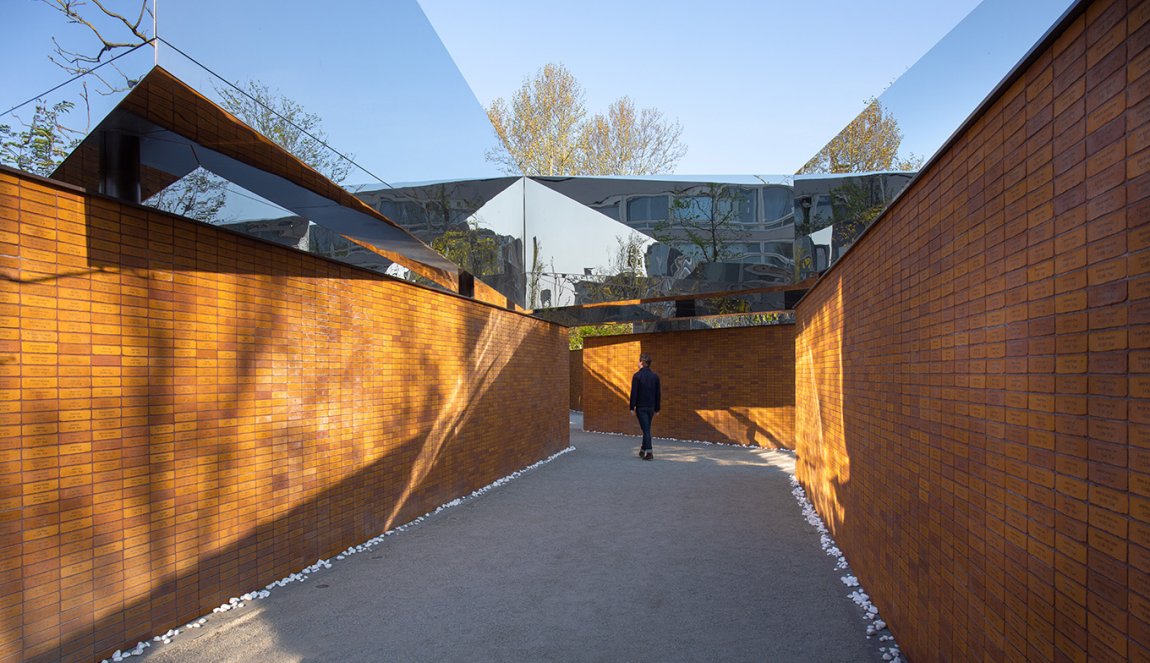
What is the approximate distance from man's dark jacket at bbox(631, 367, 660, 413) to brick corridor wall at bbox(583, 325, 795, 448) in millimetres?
2983

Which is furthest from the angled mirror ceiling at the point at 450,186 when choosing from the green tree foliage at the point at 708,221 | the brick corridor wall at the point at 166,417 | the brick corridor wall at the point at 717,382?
the brick corridor wall at the point at 717,382

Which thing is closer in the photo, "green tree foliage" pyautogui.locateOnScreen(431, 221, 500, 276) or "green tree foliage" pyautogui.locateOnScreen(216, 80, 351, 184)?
"green tree foliage" pyautogui.locateOnScreen(216, 80, 351, 184)

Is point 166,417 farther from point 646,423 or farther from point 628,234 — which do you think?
point 646,423

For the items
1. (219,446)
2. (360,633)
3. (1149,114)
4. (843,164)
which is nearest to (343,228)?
(219,446)

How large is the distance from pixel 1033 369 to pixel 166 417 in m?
4.07

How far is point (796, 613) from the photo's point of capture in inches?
163

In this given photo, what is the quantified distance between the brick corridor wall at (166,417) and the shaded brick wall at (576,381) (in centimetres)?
1887

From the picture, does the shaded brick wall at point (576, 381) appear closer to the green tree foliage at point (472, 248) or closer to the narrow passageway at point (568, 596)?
the green tree foliage at point (472, 248)

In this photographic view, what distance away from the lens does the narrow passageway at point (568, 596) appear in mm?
3590

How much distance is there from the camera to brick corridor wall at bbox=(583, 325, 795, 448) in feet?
46.1

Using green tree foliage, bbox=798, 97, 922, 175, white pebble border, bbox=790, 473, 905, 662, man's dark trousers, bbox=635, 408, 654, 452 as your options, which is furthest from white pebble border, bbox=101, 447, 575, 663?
green tree foliage, bbox=798, 97, 922, 175

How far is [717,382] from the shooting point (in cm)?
1484

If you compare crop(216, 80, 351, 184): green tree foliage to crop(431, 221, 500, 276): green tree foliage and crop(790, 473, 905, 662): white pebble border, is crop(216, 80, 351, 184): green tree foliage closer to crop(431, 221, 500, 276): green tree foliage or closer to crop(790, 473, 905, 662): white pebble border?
crop(431, 221, 500, 276): green tree foliage

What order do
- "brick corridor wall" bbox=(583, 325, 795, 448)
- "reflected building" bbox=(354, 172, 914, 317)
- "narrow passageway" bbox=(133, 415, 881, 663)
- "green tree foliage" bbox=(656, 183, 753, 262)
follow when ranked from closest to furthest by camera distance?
"narrow passageway" bbox=(133, 415, 881, 663), "reflected building" bbox=(354, 172, 914, 317), "green tree foliage" bbox=(656, 183, 753, 262), "brick corridor wall" bbox=(583, 325, 795, 448)
